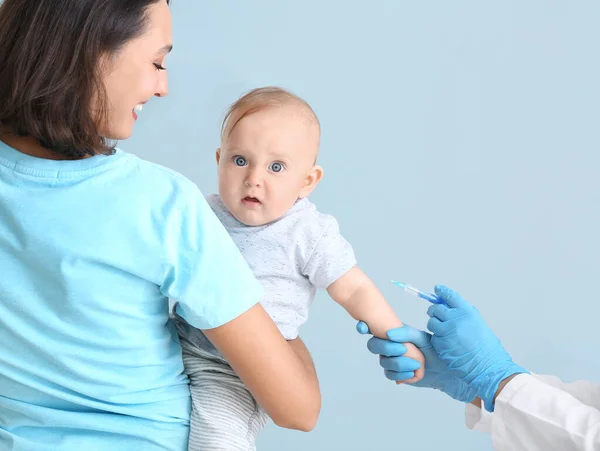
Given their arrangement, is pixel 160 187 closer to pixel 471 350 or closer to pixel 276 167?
pixel 276 167

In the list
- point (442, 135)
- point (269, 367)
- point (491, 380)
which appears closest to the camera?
point (269, 367)

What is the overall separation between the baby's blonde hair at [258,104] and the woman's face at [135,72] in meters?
0.38

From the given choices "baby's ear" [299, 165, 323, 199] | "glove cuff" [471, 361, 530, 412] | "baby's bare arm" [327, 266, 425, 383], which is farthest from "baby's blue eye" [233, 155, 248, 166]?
"glove cuff" [471, 361, 530, 412]

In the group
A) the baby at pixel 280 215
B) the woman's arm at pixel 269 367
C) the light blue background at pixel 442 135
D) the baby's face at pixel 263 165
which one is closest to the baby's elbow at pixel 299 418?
the woman's arm at pixel 269 367

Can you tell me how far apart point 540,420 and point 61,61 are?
1.03 metres

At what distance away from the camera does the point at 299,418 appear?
4.22 ft

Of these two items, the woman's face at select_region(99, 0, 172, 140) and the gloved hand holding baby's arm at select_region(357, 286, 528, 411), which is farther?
the gloved hand holding baby's arm at select_region(357, 286, 528, 411)

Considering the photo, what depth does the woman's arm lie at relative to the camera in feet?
3.80

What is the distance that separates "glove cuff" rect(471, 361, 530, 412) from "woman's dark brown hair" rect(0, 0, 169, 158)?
0.92m

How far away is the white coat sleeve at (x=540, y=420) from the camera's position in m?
1.43

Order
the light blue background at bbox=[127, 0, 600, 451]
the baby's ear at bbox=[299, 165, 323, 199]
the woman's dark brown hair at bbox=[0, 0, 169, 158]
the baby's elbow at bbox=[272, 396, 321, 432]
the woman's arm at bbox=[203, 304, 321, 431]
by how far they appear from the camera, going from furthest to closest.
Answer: the light blue background at bbox=[127, 0, 600, 451], the baby's ear at bbox=[299, 165, 323, 199], the baby's elbow at bbox=[272, 396, 321, 432], the woman's arm at bbox=[203, 304, 321, 431], the woman's dark brown hair at bbox=[0, 0, 169, 158]

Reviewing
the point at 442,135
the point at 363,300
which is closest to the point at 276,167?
the point at 363,300

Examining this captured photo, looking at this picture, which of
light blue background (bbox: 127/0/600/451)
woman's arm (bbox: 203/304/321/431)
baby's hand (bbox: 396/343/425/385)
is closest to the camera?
woman's arm (bbox: 203/304/321/431)

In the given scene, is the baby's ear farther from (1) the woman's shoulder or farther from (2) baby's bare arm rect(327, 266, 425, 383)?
(1) the woman's shoulder
